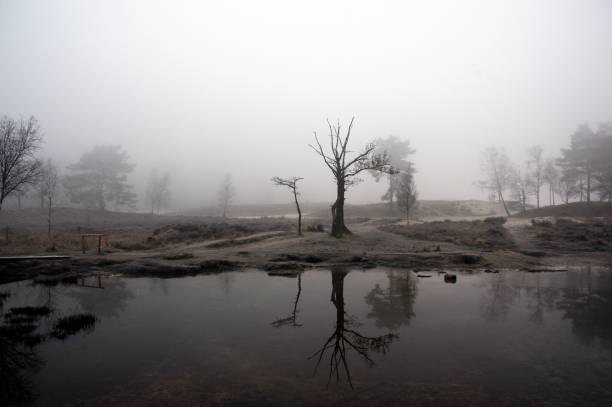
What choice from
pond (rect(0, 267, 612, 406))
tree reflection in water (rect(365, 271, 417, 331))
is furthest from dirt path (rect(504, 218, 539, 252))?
tree reflection in water (rect(365, 271, 417, 331))

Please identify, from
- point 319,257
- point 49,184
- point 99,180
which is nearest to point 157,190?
point 99,180

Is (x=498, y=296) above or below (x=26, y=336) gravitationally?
above

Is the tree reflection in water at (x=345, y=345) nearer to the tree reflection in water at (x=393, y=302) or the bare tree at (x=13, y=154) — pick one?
the tree reflection in water at (x=393, y=302)

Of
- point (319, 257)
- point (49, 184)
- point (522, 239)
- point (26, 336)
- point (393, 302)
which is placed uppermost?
point (49, 184)

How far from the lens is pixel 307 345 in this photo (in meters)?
6.11

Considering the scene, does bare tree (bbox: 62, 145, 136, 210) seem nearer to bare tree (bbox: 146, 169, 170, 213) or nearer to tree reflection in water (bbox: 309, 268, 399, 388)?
bare tree (bbox: 146, 169, 170, 213)

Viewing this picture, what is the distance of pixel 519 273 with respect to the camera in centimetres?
1298

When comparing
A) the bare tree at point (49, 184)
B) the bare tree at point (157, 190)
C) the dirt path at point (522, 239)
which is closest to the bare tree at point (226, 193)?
the bare tree at point (157, 190)

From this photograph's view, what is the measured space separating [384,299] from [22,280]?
44.6 ft

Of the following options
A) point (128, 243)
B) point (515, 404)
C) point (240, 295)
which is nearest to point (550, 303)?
point (515, 404)

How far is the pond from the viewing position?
14.6 ft

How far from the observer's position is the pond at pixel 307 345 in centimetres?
446

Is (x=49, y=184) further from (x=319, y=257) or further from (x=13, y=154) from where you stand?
(x=319, y=257)

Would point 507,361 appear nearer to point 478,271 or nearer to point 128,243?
point 478,271
